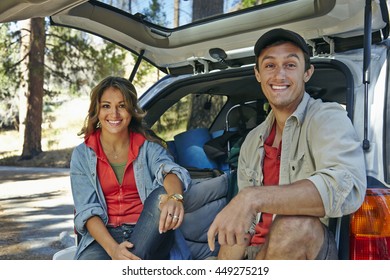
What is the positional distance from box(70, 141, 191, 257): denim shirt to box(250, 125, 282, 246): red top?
0.38 meters

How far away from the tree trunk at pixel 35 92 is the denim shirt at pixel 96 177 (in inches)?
302

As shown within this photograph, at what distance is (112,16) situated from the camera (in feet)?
8.38

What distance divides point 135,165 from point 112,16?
0.78 m

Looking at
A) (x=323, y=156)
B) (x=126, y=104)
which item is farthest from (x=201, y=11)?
(x=323, y=156)

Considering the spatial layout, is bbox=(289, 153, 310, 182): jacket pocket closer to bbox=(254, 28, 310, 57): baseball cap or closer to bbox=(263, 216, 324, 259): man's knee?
bbox=(263, 216, 324, 259): man's knee

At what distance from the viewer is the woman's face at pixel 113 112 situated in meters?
2.24

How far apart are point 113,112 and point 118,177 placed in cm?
27

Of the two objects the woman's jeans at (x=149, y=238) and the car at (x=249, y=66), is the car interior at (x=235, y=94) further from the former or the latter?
the woman's jeans at (x=149, y=238)

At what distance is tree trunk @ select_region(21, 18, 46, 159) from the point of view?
31.3ft

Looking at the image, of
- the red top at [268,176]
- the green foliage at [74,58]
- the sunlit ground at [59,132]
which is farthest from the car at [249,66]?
the sunlit ground at [59,132]

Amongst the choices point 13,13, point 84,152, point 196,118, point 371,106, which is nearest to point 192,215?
point 84,152

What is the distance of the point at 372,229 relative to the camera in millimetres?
1577
